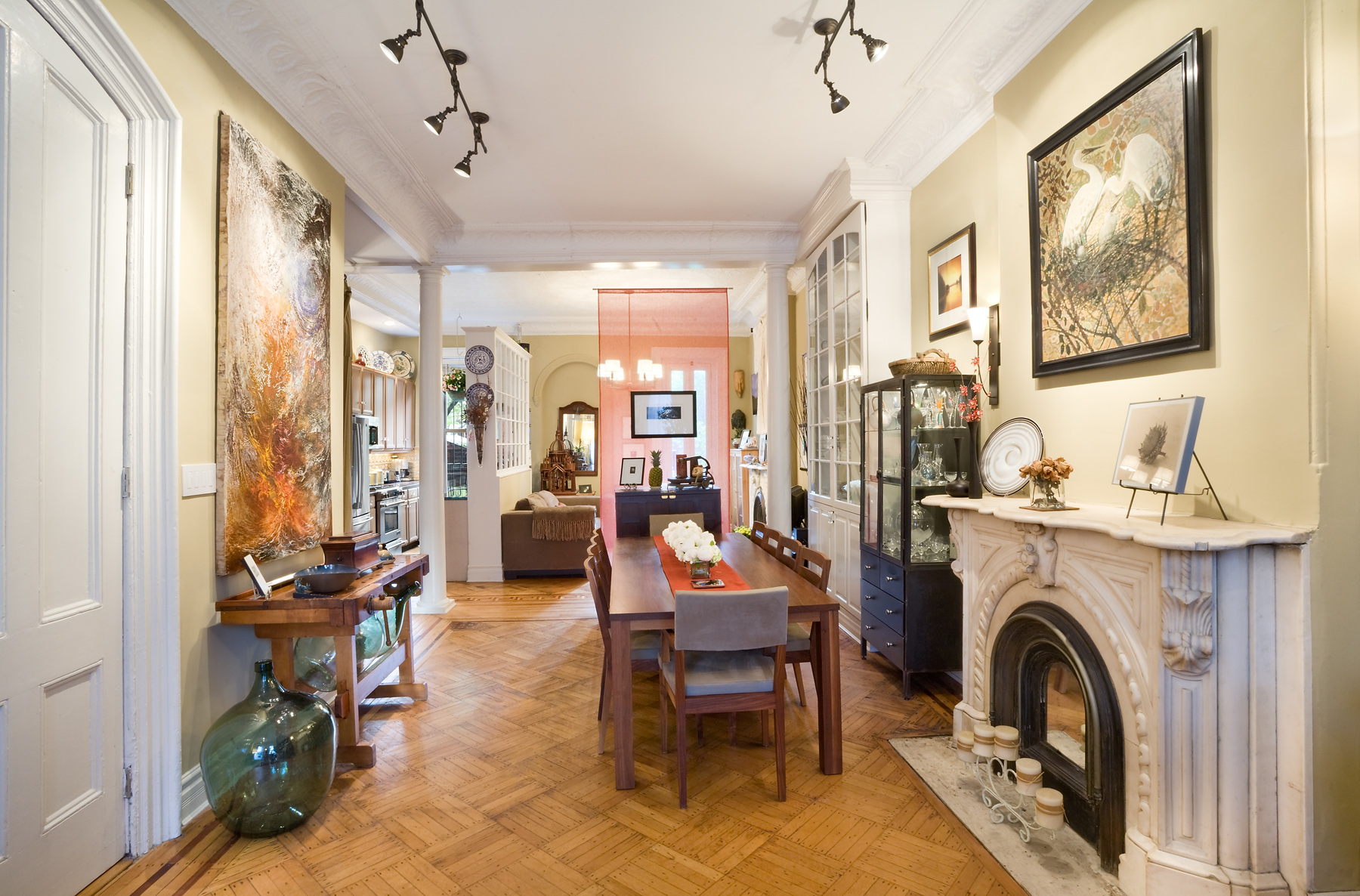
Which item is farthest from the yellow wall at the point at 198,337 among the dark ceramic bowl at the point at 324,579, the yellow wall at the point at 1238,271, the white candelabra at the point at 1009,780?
the yellow wall at the point at 1238,271

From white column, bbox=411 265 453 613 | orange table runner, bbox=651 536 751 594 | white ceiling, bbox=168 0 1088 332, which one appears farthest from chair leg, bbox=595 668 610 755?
white ceiling, bbox=168 0 1088 332

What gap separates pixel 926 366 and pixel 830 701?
185 cm

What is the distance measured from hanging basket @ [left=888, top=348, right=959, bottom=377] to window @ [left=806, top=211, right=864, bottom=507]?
0.76 metres

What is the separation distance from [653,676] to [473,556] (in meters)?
3.46

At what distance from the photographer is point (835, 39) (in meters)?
2.97

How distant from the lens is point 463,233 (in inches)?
215

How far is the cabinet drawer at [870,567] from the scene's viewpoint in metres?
3.83

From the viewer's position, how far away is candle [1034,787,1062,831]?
2.23 metres

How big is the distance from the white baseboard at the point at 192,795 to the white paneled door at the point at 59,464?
204 mm

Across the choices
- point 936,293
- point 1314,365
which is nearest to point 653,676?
point 936,293

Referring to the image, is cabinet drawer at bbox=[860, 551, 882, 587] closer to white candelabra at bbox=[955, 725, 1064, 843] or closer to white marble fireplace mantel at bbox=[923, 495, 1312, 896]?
white candelabra at bbox=[955, 725, 1064, 843]

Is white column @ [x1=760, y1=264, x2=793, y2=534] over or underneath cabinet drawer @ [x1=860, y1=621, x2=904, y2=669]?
over

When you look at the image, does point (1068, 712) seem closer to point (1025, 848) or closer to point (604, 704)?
point (1025, 848)

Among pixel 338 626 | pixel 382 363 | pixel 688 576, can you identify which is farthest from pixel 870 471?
pixel 382 363
